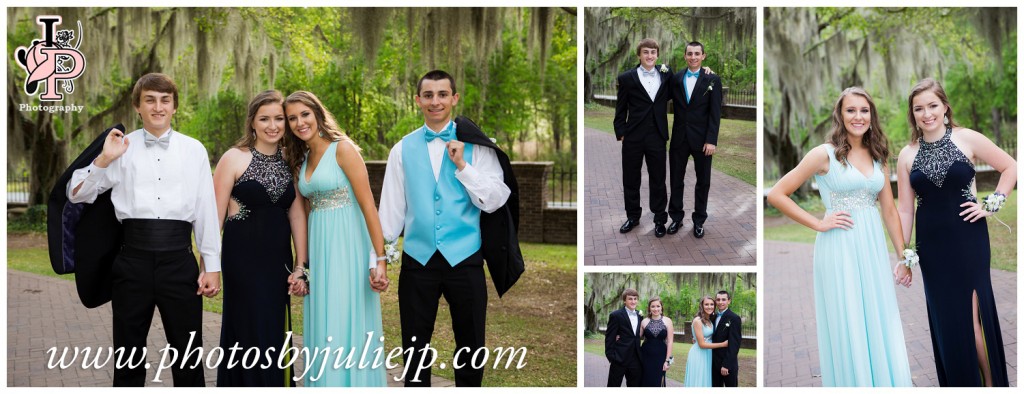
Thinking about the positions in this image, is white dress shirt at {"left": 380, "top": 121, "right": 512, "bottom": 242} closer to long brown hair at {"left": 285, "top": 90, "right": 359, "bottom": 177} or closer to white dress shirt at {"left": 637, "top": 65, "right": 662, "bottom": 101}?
long brown hair at {"left": 285, "top": 90, "right": 359, "bottom": 177}

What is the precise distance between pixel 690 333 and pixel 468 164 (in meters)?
1.82

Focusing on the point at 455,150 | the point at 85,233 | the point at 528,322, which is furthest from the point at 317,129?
the point at 528,322

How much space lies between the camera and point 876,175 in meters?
4.43

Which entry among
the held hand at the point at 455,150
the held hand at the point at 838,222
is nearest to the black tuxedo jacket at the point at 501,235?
the held hand at the point at 455,150

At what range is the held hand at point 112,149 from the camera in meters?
4.19

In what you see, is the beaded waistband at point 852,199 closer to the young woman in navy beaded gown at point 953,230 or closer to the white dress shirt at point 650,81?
the young woman in navy beaded gown at point 953,230

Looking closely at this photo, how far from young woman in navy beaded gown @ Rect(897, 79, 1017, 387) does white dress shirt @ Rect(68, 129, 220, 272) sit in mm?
3604

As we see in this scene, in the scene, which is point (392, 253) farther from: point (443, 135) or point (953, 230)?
point (953, 230)

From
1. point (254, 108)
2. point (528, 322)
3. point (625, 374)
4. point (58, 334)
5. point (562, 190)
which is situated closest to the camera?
point (254, 108)

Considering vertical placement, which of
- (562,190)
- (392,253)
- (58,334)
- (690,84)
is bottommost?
(58,334)

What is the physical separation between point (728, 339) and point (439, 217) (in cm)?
193

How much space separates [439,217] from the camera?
4367 mm

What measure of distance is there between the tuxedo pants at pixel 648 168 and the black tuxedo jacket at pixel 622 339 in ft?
1.95

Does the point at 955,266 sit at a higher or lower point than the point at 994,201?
lower
